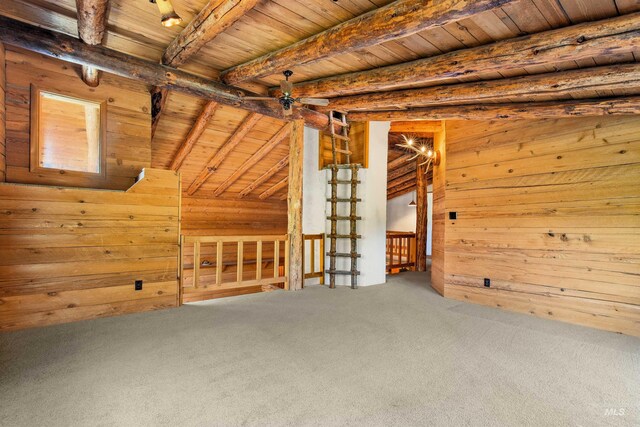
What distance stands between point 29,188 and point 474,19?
14.1 feet

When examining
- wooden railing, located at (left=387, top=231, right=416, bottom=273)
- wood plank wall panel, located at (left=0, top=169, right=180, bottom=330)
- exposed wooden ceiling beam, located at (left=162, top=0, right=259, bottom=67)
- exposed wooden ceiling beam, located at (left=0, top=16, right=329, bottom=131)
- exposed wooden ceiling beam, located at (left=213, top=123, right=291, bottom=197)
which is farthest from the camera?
wooden railing, located at (left=387, top=231, right=416, bottom=273)

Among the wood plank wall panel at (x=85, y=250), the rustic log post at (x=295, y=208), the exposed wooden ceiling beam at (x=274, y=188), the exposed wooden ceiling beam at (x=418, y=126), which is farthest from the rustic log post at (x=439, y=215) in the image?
the exposed wooden ceiling beam at (x=274, y=188)

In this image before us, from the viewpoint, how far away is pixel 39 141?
12.1ft

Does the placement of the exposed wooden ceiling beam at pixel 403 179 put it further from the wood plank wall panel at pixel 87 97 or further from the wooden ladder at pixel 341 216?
the wood plank wall panel at pixel 87 97

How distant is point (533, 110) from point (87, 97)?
17.4ft

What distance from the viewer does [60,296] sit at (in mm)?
3252

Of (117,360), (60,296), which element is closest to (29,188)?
(60,296)

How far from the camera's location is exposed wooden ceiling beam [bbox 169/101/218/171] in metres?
5.08

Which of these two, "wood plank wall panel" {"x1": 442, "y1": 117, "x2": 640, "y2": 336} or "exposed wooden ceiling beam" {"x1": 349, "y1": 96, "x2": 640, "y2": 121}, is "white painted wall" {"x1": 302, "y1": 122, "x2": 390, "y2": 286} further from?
"wood plank wall panel" {"x1": 442, "y1": 117, "x2": 640, "y2": 336}

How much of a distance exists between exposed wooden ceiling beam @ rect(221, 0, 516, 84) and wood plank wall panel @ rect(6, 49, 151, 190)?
1974mm

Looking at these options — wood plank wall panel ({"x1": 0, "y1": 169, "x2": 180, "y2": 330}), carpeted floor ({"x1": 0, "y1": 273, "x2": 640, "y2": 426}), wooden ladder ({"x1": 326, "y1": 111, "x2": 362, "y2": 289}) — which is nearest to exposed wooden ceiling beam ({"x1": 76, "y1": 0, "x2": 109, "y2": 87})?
wood plank wall panel ({"x1": 0, "y1": 169, "x2": 180, "y2": 330})

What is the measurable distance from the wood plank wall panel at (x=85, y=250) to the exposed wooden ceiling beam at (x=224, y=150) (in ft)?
6.86

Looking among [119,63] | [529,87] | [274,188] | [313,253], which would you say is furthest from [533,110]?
[274,188]

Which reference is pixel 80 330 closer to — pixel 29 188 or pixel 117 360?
pixel 117 360
